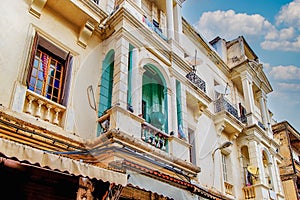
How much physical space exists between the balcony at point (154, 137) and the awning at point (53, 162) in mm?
2512

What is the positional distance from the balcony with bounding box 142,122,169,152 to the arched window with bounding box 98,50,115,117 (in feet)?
3.96

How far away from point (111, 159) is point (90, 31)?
3.72 metres

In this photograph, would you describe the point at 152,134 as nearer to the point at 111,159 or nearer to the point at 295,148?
the point at 111,159

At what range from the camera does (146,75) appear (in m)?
10.4

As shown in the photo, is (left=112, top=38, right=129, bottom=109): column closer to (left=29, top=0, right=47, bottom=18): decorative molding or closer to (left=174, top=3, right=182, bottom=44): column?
(left=29, top=0, right=47, bottom=18): decorative molding

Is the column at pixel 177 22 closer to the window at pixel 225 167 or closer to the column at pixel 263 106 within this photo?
the window at pixel 225 167

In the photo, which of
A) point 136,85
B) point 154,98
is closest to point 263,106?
point 154,98

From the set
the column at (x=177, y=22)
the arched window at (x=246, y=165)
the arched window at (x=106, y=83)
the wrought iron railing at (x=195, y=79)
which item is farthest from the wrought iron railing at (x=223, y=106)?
the arched window at (x=106, y=83)

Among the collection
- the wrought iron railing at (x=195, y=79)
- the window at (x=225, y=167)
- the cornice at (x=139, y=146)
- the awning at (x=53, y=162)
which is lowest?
the awning at (x=53, y=162)

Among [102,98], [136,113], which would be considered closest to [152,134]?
[136,113]

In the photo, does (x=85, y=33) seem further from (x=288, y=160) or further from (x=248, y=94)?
(x=288, y=160)

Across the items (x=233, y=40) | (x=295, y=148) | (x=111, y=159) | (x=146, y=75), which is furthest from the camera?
(x=295, y=148)

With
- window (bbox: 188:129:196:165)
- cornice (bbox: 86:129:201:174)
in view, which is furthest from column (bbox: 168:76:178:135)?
window (bbox: 188:129:196:165)

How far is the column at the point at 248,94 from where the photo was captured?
15.3 metres
